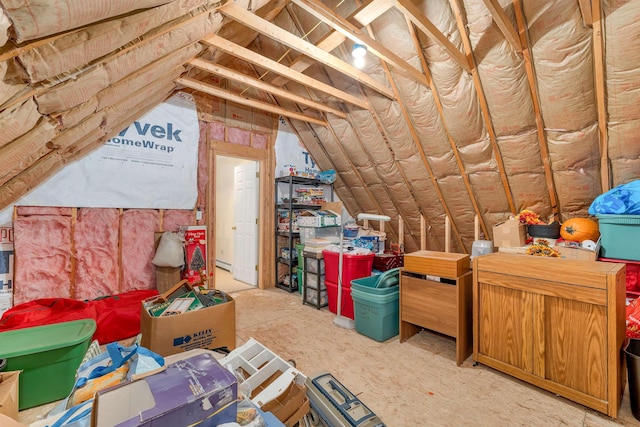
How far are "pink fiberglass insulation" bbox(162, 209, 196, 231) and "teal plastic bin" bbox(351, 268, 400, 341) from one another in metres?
2.41

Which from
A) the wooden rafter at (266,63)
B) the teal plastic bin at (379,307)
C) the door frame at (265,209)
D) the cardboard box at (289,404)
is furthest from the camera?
the door frame at (265,209)

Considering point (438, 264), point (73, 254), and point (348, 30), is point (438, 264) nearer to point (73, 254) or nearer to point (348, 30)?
point (348, 30)

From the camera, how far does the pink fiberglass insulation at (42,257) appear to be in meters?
2.83

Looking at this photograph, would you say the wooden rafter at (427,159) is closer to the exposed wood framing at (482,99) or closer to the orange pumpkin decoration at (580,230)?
the exposed wood framing at (482,99)

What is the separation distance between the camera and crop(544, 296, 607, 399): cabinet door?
173cm

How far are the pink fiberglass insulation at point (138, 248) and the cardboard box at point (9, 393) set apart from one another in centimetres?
190

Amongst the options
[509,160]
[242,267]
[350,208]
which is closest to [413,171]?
[509,160]

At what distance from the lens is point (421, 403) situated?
6.22 feet

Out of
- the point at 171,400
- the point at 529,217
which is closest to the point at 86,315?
the point at 171,400

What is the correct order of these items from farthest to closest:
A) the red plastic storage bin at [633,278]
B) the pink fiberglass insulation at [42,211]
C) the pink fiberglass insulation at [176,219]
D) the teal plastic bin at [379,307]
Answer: the pink fiberglass insulation at [176,219]
the pink fiberglass insulation at [42,211]
the teal plastic bin at [379,307]
the red plastic storage bin at [633,278]

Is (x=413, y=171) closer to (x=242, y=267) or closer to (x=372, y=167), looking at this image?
(x=372, y=167)

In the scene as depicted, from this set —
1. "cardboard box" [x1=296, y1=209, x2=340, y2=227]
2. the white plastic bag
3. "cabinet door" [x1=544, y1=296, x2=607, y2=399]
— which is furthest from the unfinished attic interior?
"cardboard box" [x1=296, y1=209, x2=340, y2=227]

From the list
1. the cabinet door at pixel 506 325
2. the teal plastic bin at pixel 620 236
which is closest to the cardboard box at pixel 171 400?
the cabinet door at pixel 506 325

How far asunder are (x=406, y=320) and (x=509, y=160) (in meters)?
2.00
